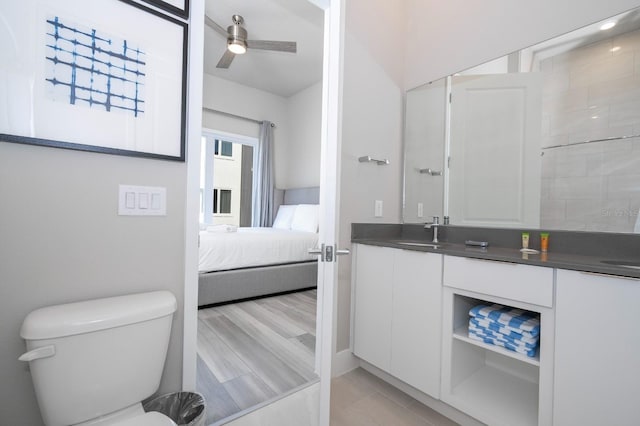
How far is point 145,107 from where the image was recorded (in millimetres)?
1034

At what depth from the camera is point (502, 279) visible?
1241mm

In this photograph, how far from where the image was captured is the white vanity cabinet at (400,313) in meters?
1.48

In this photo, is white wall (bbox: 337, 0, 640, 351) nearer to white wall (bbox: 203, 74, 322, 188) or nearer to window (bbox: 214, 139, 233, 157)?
white wall (bbox: 203, 74, 322, 188)

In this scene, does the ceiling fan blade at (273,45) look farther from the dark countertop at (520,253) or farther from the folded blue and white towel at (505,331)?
the folded blue and white towel at (505,331)

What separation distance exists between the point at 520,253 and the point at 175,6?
75.1 inches

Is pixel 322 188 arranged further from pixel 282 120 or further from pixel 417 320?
pixel 282 120

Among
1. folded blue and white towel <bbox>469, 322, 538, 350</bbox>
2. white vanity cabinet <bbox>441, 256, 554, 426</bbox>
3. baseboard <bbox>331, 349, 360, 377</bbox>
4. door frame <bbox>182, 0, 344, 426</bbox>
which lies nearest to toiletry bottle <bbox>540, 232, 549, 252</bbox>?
white vanity cabinet <bbox>441, 256, 554, 426</bbox>

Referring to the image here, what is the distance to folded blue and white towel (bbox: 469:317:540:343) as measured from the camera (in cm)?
120

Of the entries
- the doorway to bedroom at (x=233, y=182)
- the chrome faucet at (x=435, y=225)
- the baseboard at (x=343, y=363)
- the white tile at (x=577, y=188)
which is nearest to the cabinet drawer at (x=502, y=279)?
the chrome faucet at (x=435, y=225)

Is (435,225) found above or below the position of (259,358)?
above

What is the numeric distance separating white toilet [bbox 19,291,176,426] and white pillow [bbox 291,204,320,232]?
2.99m

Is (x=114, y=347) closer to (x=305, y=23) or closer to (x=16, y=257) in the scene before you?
(x=16, y=257)

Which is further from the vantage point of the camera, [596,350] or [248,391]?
[248,391]

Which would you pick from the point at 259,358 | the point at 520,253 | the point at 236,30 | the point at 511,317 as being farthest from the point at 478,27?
the point at 259,358
